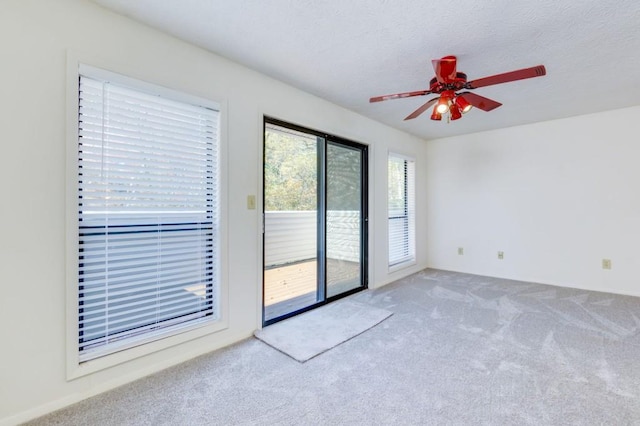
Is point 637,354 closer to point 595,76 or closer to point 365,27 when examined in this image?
point 595,76

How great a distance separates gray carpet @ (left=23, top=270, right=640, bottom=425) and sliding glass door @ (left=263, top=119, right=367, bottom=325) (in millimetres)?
794

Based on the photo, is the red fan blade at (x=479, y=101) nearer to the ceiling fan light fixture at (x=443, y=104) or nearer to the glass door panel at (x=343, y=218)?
the ceiling fan light fixture at (x=443, y=104)

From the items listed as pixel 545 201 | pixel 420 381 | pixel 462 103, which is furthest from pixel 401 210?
pixel 420 381

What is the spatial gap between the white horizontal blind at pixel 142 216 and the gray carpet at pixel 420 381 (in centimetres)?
41

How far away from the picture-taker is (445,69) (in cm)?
208

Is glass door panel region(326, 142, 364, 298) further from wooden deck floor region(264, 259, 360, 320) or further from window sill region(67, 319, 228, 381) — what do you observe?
window sill region(67, 319, 228, 381)

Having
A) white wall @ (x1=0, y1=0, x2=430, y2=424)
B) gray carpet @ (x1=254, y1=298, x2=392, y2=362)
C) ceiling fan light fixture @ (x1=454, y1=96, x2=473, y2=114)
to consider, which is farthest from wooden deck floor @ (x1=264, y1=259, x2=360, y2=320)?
ceiling fan light fixture @ (x1=454, y1=96, x2=473, y2=114)

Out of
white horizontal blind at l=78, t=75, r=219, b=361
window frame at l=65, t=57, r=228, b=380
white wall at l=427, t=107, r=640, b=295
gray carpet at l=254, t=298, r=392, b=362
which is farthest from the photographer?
white wall at l=427, t=107, r=640, b=295

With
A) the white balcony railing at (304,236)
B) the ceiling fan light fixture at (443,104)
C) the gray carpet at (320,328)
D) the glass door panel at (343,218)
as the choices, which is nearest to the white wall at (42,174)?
the gray carpet at (320,328)

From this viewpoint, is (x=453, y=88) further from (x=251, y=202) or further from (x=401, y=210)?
(x=401, y=210)

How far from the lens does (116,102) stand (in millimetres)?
1911

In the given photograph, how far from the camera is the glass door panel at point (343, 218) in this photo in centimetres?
352

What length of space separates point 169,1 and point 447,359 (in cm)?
306

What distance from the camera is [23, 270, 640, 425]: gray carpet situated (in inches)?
63.6
